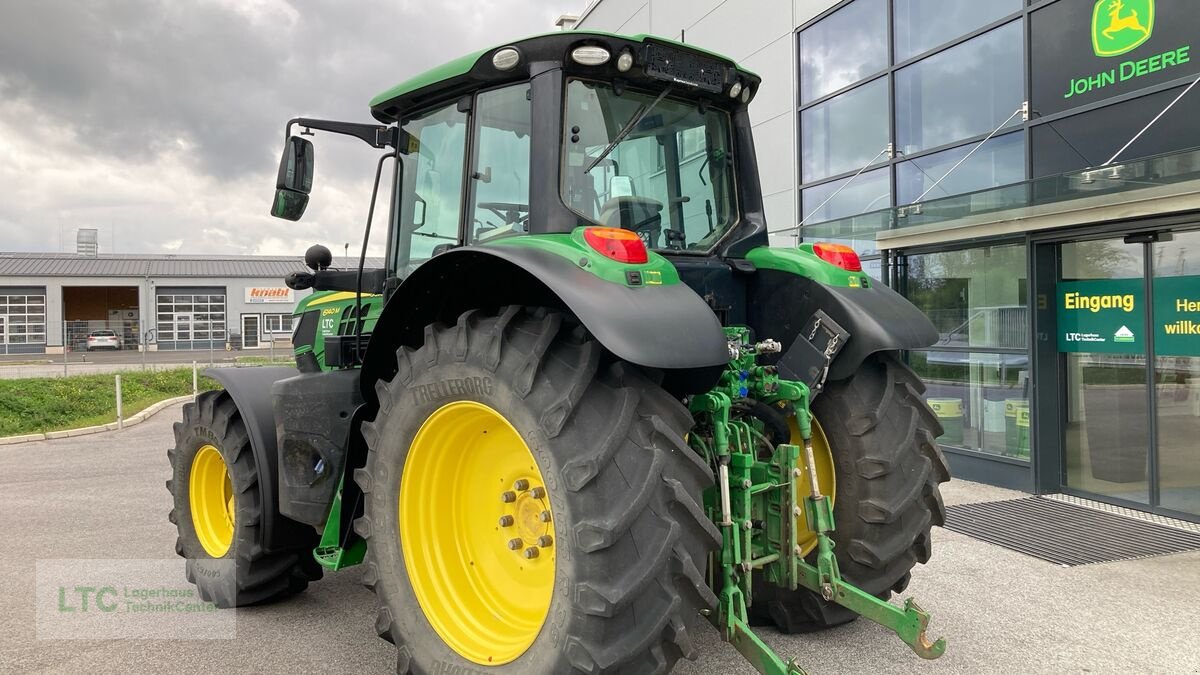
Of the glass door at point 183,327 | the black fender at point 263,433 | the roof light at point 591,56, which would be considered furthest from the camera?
the glass door at point 183,327

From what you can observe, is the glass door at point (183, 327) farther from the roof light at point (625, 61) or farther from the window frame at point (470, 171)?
the roof light at point (625, 61)

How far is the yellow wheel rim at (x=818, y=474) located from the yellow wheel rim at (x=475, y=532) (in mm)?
1307

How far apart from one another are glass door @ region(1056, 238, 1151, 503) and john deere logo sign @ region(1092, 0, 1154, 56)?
1575mm

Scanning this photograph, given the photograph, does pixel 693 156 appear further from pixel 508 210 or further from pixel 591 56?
pixel 508 210

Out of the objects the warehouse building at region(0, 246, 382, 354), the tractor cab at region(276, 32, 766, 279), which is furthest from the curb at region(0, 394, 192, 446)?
the warehouse building at region(0, 246, 382, 354)

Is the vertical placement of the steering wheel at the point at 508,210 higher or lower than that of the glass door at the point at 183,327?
lower

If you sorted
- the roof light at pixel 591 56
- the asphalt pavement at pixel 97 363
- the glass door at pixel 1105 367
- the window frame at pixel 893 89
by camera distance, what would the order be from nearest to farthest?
the roof light at pixel 591 56, the glass door at pixel 1105 367, the window frame at pixel 893 89, the asphalt pavement at pixel 97 363

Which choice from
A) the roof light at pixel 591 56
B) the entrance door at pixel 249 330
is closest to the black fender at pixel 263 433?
the roof light at pixel 591 56

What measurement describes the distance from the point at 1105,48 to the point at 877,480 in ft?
17.1

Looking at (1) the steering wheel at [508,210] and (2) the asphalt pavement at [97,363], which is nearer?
(1) the steering wheel at [508,210]

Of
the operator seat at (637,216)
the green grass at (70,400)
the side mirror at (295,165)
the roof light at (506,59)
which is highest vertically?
the roof light at (506,59)

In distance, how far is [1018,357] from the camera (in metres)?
7.39

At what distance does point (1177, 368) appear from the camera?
20.4ft

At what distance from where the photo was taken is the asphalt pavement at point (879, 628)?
136 inches
